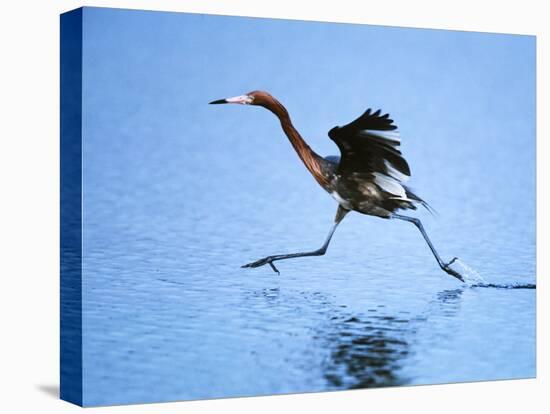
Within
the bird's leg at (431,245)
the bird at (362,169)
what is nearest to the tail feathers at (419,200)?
the bird at (362,169)

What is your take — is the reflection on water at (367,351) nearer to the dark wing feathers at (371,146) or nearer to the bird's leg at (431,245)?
the bird's leg at (431,245)

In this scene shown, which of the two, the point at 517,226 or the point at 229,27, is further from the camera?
the point at 517,226

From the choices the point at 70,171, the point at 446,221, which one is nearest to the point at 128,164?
the point at 70,171

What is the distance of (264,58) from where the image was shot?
32.8 ft

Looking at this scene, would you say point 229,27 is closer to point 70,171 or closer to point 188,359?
point 70,171

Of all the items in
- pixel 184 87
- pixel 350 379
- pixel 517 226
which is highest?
pixel 184 87

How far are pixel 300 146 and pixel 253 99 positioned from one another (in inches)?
18.7

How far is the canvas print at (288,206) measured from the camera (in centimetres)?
944

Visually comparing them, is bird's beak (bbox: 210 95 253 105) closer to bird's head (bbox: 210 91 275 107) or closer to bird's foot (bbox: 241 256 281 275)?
bird's head (bbox: 210 91 275 107)

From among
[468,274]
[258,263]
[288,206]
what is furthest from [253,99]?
[468,274]

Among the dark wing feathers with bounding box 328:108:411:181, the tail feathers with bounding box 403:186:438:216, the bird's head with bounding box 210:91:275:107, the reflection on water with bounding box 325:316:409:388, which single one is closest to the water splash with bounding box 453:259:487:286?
the tail feathers with bounding box 403:186:438:216

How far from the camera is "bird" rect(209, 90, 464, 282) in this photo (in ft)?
33.2

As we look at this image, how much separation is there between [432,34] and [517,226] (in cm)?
156

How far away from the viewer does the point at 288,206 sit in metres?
10.1
